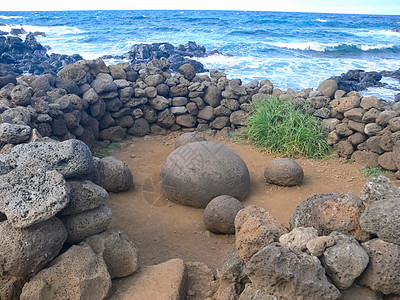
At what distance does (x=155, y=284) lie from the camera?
3441mm

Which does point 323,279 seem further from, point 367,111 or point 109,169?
point 367,111

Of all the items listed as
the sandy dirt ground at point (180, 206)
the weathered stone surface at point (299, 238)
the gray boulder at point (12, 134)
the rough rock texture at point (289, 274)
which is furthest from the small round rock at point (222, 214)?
the gray boulder at point (12, 134)

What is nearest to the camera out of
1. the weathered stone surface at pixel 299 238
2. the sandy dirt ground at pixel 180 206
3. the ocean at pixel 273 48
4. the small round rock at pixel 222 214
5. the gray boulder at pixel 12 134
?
the weathered stone surface at pixel 299 238

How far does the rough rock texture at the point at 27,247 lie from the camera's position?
117 inches

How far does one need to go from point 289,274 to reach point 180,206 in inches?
138

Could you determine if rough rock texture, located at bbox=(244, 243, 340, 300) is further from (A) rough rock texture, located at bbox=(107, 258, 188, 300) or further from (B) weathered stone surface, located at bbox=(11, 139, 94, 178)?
(B) weathered stone surface, located at bbox=(11, 139, 94, 178)

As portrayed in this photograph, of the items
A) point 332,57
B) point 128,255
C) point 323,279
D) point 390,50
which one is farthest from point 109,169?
point 390,50

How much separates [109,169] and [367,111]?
16.7 ft

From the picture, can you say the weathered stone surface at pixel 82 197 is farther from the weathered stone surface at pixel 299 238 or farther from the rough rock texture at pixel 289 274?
the weathered stone surface at pixel 299 238

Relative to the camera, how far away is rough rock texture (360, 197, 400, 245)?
2.76 metres

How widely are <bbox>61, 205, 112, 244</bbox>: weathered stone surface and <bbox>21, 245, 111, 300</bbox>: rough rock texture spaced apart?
249 mm

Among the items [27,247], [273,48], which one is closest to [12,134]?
[27,247]

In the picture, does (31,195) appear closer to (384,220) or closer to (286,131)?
(384,220)

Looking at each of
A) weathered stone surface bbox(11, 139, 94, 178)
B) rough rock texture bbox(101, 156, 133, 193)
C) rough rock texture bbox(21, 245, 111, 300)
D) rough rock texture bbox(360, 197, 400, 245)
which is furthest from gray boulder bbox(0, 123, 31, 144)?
rough rock texture bbox(360, 197, 400, 245)
